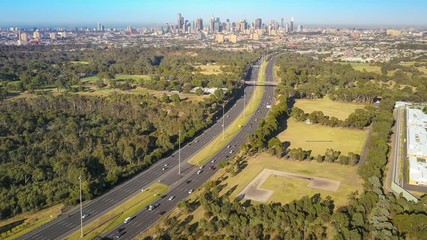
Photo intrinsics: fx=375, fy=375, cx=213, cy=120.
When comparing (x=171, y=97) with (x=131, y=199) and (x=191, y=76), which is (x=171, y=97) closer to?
(x=191, y=76)

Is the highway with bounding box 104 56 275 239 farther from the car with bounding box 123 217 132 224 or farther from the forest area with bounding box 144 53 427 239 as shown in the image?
the forest area with bounding box 144 53 427 239

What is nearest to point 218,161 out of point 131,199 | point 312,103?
point 131,199

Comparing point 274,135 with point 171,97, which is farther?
point 171,97

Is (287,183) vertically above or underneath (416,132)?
underneath

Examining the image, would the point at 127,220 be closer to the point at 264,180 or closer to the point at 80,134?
the point at 264,180

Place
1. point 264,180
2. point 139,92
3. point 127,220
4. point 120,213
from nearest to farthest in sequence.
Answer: point 127,220
point 120,213
point 264,180
point 139,92

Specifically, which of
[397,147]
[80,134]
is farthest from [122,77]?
[397,147]
